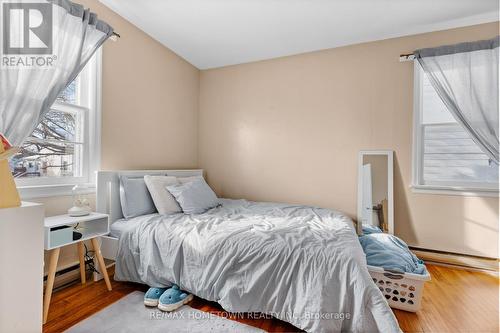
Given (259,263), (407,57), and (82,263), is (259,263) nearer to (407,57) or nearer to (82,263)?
(82,263)

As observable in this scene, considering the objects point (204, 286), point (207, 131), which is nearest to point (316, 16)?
point (207, 131)

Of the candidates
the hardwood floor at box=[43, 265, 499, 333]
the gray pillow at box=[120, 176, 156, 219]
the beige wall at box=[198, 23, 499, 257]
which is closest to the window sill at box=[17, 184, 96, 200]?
the gray pillow at box=[120, 176, 156, 219]

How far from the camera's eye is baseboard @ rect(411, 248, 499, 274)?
2.34 metres

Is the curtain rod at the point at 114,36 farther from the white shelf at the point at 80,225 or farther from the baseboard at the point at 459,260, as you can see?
the baseboard at the point at 459,260

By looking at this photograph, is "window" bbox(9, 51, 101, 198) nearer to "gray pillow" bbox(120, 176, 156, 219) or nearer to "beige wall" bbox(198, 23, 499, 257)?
"gray pillow" bbox(120, 176, 156, 219)

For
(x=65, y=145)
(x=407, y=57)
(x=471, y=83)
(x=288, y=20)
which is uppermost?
(x=288, y=20)

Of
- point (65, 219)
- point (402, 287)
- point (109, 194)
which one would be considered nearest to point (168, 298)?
point (65, 219)

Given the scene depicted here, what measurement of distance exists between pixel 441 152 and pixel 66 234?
3.49 metres

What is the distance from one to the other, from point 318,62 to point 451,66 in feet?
4.42

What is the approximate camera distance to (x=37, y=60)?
5.34 ft

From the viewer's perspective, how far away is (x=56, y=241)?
1563 mm

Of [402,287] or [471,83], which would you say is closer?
[402,287]

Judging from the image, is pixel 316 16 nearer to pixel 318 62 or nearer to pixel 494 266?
pixel 318 62

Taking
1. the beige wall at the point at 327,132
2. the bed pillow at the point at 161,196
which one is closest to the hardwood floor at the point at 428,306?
the beige wall at the point at 327,132
